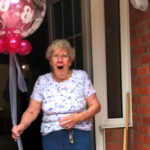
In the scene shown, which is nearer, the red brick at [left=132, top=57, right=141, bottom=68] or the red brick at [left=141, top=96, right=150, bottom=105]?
the red brick at [left=141, top=96, right=150, bottom=105]

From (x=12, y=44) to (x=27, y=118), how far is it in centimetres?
53

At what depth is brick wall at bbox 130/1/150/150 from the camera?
1.97 metres

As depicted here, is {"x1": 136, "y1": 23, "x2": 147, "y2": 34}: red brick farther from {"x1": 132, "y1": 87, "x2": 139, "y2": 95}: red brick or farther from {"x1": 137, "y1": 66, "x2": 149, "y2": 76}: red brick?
{"x1": 132, "y1": 87, "x2": 139, "y2": 95}: red brick

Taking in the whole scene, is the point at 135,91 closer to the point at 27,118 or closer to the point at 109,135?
the point at 109,135

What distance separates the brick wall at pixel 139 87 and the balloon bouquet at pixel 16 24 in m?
0.86

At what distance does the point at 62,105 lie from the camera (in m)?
1.64

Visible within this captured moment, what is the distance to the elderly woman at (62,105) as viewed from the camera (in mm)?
1647

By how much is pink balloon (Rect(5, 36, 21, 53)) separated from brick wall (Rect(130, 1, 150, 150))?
1.03 metres

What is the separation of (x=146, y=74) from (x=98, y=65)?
42 centimetres

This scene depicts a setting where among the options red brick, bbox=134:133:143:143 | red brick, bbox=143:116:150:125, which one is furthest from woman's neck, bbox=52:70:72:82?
red brick, bbox=134:133:143:143

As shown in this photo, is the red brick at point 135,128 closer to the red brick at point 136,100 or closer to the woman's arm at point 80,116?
the red brick at point 136,100

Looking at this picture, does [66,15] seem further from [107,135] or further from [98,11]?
[107,135]

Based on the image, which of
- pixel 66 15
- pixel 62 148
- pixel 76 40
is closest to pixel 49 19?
pixel 66 15

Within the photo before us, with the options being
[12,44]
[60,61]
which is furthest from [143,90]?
[12,44]
